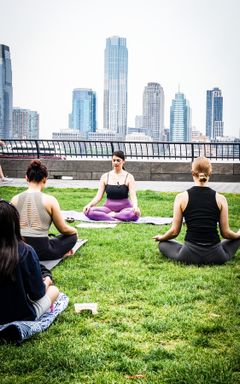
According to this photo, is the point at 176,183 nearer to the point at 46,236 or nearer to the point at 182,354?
the point at 46,236

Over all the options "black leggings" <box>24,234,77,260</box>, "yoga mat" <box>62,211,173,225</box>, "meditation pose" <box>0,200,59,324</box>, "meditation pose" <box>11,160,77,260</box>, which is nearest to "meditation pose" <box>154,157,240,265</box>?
"black leggings" <box>24,234,77,260</box>

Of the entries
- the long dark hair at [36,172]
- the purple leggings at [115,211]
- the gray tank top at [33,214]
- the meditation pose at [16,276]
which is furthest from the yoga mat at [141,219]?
the meditation pose at [16,276]

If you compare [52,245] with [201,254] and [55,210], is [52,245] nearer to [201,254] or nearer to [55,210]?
[55,210]

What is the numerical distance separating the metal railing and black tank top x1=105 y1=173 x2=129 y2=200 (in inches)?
438

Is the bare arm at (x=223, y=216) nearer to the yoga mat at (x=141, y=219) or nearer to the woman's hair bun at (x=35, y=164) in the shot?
the woman's hair bun at (x=35, y=164)

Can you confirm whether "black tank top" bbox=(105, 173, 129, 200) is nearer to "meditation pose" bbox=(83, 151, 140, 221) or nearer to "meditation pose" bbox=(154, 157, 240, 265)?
"meditation pose" bbox=(83, 151, 140, 221)

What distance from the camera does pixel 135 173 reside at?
2223cm

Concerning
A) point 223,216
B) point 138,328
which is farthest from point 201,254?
point 138,328

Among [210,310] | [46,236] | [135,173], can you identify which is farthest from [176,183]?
[210,310]

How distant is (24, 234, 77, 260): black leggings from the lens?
23.4 feet

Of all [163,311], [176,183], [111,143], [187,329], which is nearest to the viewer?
[187,329]

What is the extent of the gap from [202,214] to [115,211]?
4683 millimetres

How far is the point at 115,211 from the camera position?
11.7 m

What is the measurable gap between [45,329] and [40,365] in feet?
2.64
